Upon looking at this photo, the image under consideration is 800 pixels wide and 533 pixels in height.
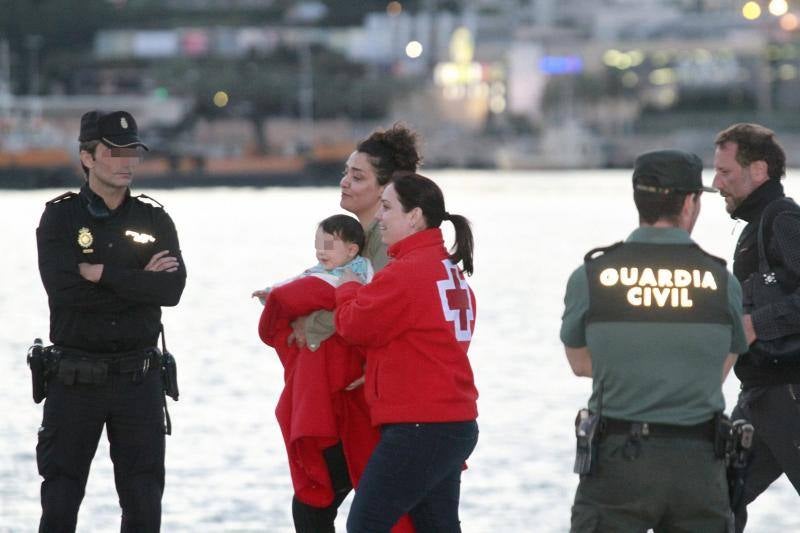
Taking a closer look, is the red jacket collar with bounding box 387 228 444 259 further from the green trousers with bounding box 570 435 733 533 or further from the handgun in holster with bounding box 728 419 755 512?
the handgun in holster with bounding box 728 419 755 512

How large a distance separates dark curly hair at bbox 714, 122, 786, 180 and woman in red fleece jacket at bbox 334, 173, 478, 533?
1.35 meters

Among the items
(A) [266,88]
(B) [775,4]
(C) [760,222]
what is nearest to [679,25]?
(B) [775,4]

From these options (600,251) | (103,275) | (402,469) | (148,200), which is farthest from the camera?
(148,200)

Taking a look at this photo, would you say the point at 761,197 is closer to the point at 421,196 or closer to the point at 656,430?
the point at 421,196

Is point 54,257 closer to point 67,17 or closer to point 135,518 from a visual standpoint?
point 135,518

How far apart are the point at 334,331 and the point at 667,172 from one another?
1.34 metres

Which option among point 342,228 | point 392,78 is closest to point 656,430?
point 342,228

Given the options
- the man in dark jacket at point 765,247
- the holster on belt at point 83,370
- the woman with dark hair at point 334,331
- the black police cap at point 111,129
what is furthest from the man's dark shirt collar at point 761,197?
the holster on belt at point 83,370

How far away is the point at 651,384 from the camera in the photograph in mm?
5289

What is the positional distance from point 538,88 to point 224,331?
396 feet

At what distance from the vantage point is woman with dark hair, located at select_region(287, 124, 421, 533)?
622cm

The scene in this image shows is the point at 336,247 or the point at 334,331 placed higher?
the point at 336,247

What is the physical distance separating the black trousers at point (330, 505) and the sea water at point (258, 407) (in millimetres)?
2067

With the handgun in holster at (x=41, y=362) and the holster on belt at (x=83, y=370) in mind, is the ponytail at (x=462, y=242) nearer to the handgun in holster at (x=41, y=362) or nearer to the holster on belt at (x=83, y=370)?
the holster on belt at (x=83, y=370)
